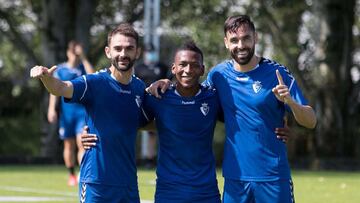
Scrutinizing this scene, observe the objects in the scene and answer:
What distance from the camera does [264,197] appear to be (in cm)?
829

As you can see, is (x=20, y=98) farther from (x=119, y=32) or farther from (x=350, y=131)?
(x=119, y=32)

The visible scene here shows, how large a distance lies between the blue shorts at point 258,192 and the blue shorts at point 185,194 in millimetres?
129

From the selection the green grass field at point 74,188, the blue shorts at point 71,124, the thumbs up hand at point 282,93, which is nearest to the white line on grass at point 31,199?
the green grass field at point 74,188

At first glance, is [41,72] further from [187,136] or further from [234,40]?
[234,40]

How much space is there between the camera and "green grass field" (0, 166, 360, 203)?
47.8ft

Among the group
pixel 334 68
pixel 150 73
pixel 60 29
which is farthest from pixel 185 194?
pixel 60 29

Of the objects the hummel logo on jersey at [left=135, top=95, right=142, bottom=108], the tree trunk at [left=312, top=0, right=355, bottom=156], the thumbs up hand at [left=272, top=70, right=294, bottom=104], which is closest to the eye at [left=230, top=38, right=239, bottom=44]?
the thumbs up hand at [left=272, top=70, right=294, bottom=104]

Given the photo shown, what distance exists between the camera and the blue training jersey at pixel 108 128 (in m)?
8.54

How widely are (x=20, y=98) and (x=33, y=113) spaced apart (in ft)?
2.90

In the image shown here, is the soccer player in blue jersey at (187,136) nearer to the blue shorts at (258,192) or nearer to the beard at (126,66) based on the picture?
the blue shorts at (258,192)

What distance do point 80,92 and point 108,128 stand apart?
1.15 feet

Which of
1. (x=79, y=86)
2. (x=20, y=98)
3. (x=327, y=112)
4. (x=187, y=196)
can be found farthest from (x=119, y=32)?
(x=20, y=98)

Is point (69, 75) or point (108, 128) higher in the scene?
point (108, 128)

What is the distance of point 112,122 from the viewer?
856 centimetres
